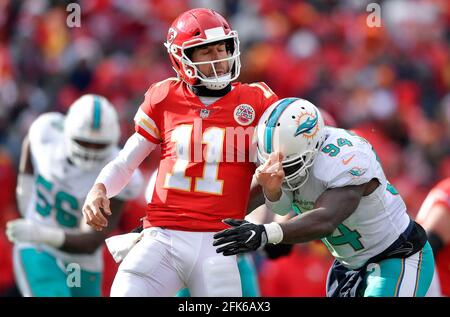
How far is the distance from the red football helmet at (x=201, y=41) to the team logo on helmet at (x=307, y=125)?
15.0 inches

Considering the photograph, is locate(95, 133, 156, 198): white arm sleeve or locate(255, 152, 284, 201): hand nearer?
locate(255, 152, 284, 201): hand

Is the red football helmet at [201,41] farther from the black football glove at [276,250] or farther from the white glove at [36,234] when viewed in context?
the white glove at [36,234]

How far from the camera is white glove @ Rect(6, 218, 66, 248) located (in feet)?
20.3

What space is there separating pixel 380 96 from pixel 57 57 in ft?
10.6

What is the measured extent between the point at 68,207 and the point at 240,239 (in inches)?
105

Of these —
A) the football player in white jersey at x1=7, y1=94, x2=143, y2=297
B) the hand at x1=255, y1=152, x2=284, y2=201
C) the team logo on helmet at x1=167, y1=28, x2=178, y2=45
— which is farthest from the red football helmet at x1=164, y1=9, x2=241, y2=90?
the football player in white jersey at x1=7, y1=94, x2=143, y2=297

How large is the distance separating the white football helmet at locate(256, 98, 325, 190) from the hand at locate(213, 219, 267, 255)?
1.28 feet

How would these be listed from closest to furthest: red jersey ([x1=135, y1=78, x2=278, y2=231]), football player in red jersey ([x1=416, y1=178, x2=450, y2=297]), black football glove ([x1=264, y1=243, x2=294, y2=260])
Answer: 1. red jersey ([x1=135, y1=78, x2=278, y2=231])
2. black football glove ([x1=264, y1=243, x2=294, y2=260])
3. football player in red jersey ([x1=416, y1=178, x2=450, y2=297])

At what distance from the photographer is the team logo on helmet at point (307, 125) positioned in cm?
426

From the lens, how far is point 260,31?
1109 cm

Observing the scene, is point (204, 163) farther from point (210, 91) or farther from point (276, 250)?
point (276, 250)

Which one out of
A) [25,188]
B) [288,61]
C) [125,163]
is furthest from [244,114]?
[288,61]

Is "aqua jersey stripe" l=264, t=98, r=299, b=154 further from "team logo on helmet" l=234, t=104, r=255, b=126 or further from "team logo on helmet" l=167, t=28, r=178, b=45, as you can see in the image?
"team logo on helmet" l=167, t=28, r=178, b=45

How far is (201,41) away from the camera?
4.47 meters
